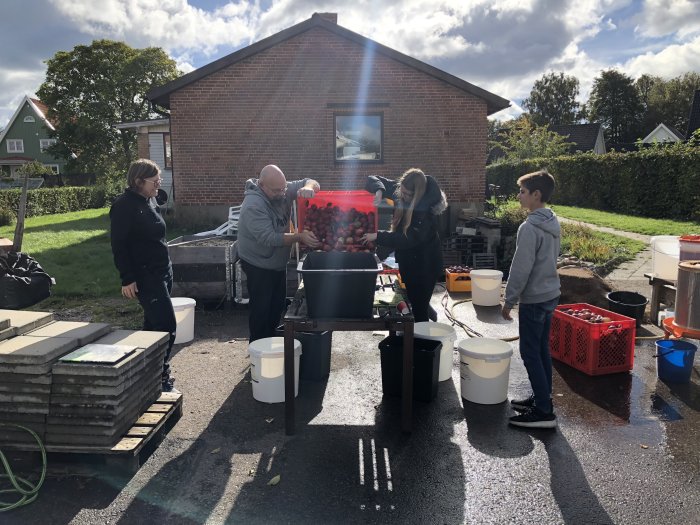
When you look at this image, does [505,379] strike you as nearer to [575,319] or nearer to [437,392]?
[437,392]

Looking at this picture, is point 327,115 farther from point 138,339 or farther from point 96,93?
point 96,93

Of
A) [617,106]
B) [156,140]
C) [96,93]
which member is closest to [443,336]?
[156,140]

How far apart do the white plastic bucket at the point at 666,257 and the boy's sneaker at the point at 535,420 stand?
379 centimetres

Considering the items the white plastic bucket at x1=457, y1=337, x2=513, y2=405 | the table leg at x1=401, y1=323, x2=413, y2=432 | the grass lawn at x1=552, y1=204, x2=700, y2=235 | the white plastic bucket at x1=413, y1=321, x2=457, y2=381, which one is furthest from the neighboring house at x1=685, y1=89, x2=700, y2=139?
the table leg at x1=401, y1=323, x2=413, y2=432

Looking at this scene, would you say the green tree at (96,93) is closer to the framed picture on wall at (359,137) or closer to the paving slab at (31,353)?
the framed picture on wall at (359,137)

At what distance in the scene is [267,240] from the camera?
187 inches

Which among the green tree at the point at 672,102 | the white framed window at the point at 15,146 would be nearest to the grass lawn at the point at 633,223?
the green tree at the point at 672,102

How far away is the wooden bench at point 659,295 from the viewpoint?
6958 mm

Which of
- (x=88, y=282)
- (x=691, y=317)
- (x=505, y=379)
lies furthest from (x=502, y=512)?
(x=88, y=282)

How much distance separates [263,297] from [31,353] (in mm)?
2154

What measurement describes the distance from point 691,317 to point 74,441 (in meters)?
5.66

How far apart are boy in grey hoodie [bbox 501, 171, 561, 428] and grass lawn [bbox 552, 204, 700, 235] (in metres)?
12.0

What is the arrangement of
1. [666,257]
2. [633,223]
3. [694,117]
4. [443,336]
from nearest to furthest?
[443,336] < [666,257] < [633,223] < [694,117]

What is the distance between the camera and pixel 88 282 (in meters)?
9.94
